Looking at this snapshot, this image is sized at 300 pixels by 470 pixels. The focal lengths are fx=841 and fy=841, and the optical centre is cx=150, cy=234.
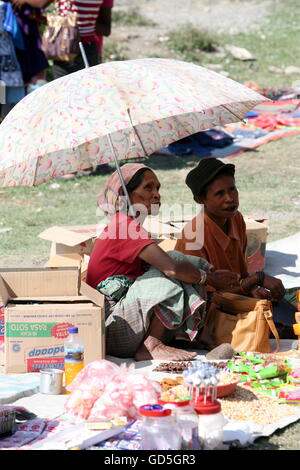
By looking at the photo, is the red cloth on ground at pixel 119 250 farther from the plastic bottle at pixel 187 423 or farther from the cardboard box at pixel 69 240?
the plastic bottle at pixel 187 423

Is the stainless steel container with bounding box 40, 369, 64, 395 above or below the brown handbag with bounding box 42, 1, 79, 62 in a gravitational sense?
below

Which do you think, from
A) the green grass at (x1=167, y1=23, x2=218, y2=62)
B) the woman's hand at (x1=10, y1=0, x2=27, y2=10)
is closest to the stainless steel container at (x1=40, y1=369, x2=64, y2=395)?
the woman's hand at (x1=10, y1=0, x2=27, y2=10)

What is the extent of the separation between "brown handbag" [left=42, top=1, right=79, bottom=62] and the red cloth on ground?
178 inches

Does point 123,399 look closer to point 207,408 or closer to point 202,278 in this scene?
point 207,408

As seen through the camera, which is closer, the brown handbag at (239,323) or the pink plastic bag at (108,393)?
the pink plastic bag at (108,393)

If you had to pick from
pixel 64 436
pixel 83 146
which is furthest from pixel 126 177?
pixel 64 436

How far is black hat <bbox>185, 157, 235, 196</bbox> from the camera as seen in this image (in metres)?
5.22

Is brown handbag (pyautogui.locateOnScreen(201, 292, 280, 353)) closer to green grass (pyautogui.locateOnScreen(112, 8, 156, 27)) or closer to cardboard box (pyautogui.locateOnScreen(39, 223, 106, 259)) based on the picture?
cardboard box (pyautogui.locateOnScreen(39, 223, 106, 259))

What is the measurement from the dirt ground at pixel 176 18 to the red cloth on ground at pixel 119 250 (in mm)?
11365

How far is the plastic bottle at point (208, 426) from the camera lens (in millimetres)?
3404

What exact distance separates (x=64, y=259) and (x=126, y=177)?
44.6 inches

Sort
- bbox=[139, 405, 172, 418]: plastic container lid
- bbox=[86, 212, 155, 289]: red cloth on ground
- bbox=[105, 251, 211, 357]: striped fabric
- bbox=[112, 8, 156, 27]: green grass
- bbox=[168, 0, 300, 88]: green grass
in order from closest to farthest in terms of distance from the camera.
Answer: bbox=[139, 405, 172, 418]: plastic container lid
bbox=[105, 251, 211, 357]: striped fabric
bbox=[86, 212, 155, 289]: red cloth on ground
bbox=[168, 0, 300, 88]: green grass
bbox=[112, 8, 156, 27]: green grass

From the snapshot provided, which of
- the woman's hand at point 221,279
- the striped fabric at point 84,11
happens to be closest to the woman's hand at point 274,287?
the woman's hand at point 221,279
